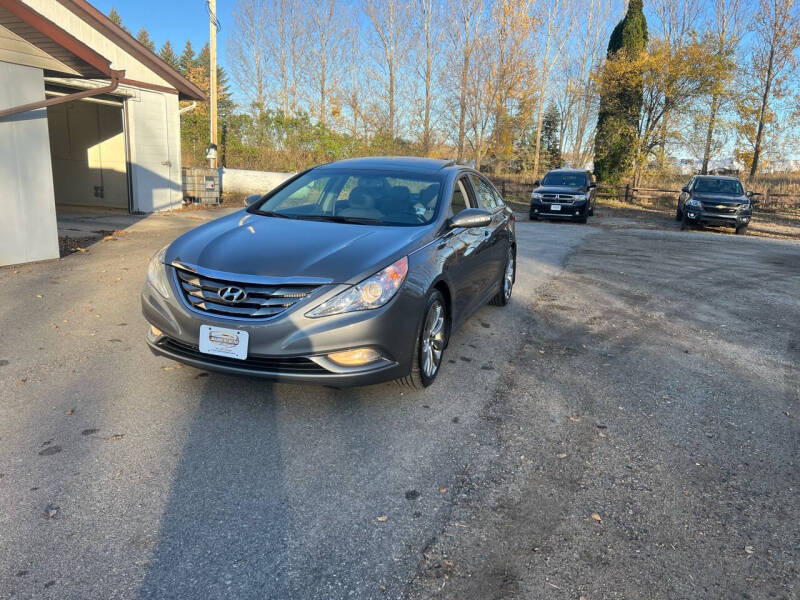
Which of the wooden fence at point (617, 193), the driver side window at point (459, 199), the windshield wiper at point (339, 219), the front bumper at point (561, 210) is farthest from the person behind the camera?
the wooden fence at point (617, 193)

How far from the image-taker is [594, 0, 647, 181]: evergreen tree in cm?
2861

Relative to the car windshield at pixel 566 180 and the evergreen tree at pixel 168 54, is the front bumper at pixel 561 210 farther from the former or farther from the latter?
the evergreen tree at pixel 168 54

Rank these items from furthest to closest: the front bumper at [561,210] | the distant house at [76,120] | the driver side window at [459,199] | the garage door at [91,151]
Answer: the front bumper at [561,210] < the garage door at [91,151] < the distant house at [76,120] < the driver side window at [459,199]

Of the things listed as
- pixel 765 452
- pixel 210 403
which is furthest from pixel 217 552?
pixel 765 452

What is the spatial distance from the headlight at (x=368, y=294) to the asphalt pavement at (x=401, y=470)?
0.73 m

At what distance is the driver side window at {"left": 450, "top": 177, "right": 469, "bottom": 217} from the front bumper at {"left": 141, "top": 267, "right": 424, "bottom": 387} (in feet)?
4.44

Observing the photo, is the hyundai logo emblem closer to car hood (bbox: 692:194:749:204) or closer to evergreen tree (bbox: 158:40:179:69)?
car hood (bbox: 692:194:749:204)

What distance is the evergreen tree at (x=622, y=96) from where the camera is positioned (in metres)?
28.6

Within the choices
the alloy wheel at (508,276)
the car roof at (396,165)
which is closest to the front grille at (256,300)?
the car roof at (396,165)

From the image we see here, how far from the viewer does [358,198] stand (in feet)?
15.9

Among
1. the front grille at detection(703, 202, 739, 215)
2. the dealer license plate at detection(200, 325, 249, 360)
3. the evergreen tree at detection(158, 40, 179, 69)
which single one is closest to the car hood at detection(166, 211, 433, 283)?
the dealer license plate at detection(200, 325, 249, 360)

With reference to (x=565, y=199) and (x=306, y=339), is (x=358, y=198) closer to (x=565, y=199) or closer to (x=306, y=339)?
(x=306, y=339)

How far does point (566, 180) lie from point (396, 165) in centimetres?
1570

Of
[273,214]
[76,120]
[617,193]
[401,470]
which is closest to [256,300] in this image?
[401,470]
